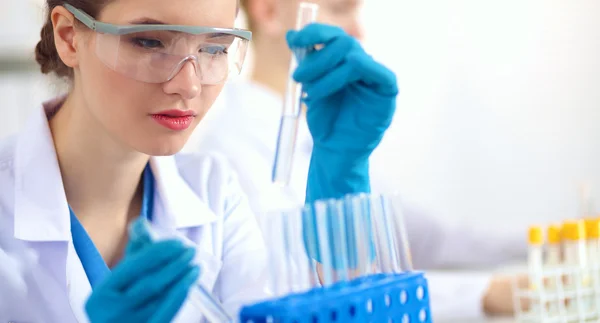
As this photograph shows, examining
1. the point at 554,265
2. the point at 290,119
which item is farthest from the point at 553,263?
the point at 290,119

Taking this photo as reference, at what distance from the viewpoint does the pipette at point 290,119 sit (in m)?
1.65

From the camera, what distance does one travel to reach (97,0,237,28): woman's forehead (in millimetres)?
1562

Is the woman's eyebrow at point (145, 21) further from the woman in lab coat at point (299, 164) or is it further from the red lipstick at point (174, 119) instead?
the woman in lab coat at point (299, 164)

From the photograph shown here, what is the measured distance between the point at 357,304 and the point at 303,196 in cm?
162

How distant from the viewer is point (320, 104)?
1.75 meters

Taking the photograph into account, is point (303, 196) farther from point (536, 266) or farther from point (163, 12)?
point (163, 12)

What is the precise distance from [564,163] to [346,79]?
11.8ft

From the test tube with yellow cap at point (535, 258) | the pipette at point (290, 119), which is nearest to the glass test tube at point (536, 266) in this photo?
the test tube with yellow cap at point (535, 258)

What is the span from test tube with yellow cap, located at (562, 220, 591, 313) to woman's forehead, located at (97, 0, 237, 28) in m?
1.06

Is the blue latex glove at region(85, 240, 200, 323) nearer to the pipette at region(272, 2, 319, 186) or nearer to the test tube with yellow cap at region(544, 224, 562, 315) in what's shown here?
the pipette at region(272, 2, 319, 186)

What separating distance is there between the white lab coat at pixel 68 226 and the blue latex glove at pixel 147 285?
0.24 meters

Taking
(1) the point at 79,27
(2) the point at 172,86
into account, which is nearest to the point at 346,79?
(2) the point at 172,86

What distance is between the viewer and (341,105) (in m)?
1.76

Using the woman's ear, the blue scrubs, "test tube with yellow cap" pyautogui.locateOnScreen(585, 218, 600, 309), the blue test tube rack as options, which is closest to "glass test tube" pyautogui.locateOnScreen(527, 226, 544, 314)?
"test tube with yellow cap" pyautogui.locateOnScreen(585, 218, 600, 309)
